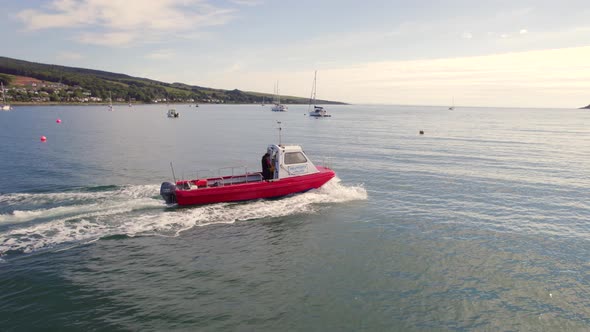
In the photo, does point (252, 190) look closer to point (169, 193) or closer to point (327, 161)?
point (169, 193)

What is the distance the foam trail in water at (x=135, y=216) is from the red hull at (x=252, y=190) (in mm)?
418

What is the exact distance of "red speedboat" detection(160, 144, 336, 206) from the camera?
2027cm

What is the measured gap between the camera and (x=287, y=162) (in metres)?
23.0

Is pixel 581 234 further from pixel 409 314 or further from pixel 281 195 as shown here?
pixel 281 195

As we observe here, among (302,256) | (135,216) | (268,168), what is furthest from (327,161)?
(302,256)

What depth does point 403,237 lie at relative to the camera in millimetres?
16875

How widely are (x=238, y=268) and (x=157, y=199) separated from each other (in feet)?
33.3

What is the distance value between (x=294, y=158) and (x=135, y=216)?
10.1 meters

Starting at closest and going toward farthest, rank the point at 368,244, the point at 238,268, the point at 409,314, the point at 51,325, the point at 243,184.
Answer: the point at 51,325 < the point at 409,314 < the point at 238,268 < the point at 368,244 < the point at 243,184

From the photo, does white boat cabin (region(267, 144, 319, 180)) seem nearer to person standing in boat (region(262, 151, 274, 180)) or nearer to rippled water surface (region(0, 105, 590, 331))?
person standing in boat (region(262, 151, 274, 180))

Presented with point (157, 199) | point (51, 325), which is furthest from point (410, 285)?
point (157, 199)

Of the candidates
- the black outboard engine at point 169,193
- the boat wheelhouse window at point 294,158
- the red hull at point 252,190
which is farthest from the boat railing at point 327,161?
the black outboard engine at point 169,193

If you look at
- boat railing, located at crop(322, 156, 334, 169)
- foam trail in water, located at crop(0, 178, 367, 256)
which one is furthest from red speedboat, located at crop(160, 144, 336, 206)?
boat railing, located at crop(322, 156, 334, 169)

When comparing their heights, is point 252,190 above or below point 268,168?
below
